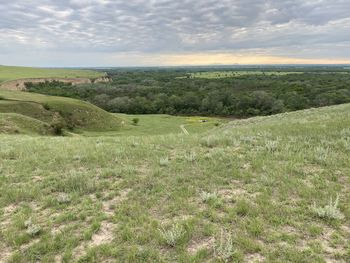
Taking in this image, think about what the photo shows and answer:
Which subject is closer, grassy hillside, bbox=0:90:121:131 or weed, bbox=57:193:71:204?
weed, bbox=57:193:71:204

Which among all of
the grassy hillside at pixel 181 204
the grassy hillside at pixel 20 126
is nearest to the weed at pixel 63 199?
the grassy hillside at pixel 181 204

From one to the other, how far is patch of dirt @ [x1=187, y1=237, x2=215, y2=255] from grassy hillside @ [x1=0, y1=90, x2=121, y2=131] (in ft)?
127

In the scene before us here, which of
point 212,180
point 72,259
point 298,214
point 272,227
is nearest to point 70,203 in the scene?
point 72,259

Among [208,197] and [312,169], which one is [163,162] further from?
[312,169]

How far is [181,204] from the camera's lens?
5.70m

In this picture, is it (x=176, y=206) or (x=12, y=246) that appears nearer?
(x=12, y=246)

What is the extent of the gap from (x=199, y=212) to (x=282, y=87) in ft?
327

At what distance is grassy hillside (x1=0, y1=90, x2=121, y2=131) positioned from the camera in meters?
39.5

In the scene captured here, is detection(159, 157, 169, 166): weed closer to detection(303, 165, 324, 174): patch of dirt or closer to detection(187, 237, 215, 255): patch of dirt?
detection(303, 165, 324, 174): patch of dirt

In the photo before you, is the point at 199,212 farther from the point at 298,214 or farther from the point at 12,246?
the point at 12,246

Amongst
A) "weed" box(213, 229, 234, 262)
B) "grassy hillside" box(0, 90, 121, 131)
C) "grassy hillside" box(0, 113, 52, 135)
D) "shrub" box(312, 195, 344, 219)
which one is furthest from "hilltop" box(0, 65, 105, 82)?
"shrub" box(312, 195, 344, 219)

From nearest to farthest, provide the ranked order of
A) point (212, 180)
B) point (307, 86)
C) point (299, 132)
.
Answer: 1. point (212, 180)
2. point (299, 132)
3. point (307, 86)

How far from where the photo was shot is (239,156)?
27.8 feet

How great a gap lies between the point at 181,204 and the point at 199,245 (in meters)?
1.32
